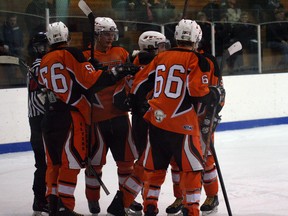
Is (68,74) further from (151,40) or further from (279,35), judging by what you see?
(279,35)

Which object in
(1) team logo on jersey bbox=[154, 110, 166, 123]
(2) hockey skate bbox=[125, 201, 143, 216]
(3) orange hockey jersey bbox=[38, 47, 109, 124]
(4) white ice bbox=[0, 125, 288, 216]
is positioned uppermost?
(3) orange hockey jersey bbox=[38, 47, 109, 124]

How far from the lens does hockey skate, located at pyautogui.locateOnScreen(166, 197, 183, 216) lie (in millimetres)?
4128

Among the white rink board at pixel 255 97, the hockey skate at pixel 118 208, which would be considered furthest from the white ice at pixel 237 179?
the white rink board at pixel 255 97

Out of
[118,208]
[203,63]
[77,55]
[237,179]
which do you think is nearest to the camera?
[203,63]

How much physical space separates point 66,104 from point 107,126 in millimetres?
344

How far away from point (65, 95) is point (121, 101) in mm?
377

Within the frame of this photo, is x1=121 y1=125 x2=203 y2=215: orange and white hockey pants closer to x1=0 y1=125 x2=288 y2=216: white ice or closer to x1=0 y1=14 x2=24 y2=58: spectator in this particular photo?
x1=0 y1=125 x2=288 y2=216: white ice

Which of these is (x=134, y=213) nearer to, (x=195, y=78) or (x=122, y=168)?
(x=122, y=168)

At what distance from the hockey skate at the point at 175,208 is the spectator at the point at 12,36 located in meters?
3.21

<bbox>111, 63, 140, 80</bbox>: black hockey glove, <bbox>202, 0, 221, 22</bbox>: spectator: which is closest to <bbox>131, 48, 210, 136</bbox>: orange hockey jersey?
<bbox>111, 63, 140, 80</bbox>: black hockey glove

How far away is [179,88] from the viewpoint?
3.54 metres

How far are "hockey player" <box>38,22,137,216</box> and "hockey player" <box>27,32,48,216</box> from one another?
0.78ft

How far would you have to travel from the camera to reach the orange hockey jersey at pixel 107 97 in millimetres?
4098

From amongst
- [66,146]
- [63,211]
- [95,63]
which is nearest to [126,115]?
[95,63]
